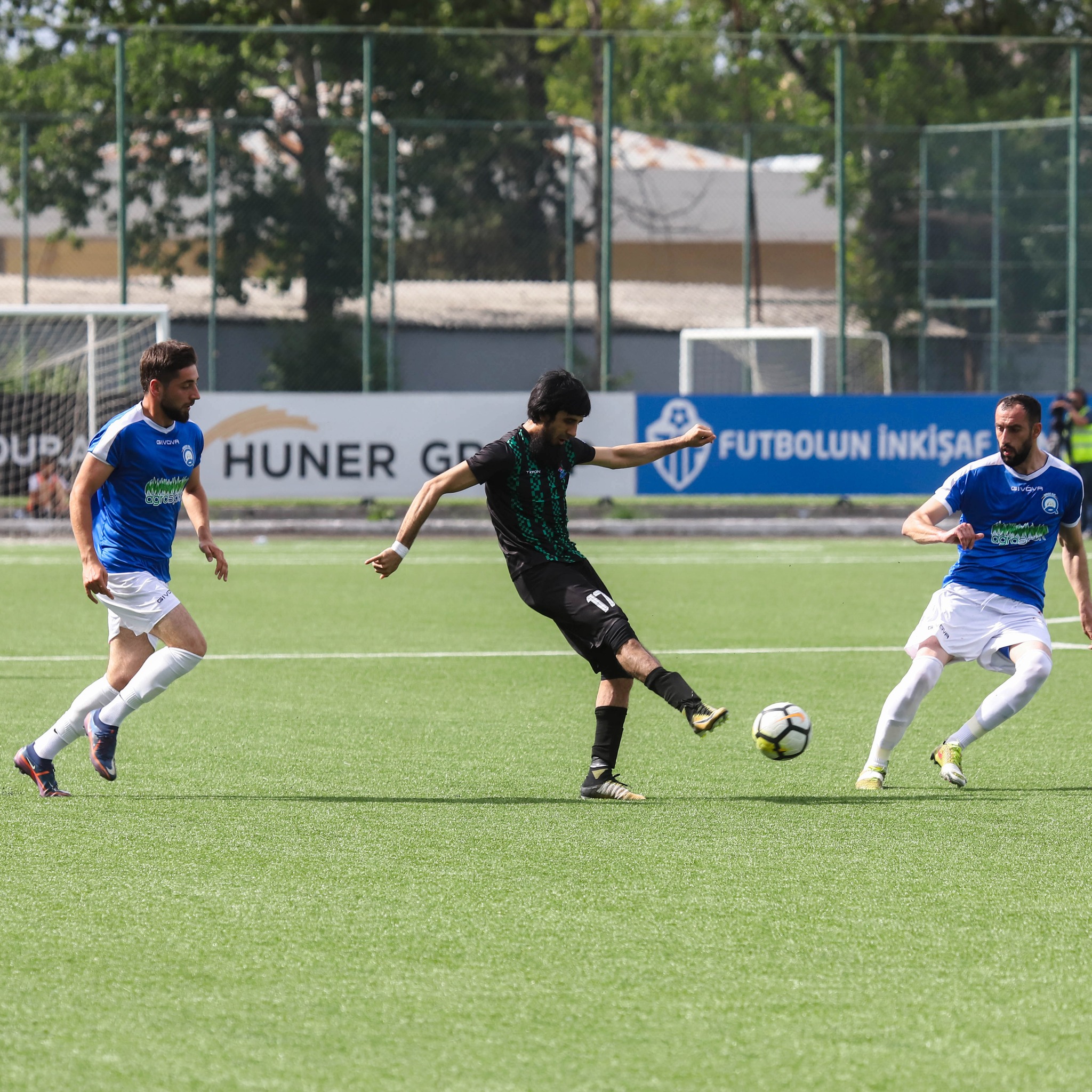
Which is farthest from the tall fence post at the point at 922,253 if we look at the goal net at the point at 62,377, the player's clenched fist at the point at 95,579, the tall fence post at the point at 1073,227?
the player's clenched fist at the point at 95,579

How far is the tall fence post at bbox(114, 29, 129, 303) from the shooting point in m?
26.4

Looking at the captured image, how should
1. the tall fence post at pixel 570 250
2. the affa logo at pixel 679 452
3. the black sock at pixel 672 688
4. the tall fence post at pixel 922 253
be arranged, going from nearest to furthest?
the black sock at pixel 672 688 < the affa logo at pixel 679 452 < the tall fence post at pixel 570 250 < the tall fence post at pixel 922 253

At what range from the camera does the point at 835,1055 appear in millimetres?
3879

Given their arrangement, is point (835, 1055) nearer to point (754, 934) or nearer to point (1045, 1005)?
point (1045, 1005)

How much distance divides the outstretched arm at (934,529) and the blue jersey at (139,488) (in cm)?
302

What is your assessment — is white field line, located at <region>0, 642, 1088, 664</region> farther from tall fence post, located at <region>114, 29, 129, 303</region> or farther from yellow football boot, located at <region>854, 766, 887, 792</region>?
tall fence post, located at <region>114, 29, 129, 303</region>

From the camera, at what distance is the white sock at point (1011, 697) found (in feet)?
23.9

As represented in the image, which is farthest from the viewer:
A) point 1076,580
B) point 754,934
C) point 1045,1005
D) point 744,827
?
point 1076,580

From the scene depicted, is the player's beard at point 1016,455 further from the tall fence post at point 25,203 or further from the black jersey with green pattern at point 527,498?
the tall fence post at point 25,203

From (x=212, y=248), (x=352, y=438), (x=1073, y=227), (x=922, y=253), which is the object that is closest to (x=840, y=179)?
(x=1073, y=227)

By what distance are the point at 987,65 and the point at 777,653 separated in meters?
21.0

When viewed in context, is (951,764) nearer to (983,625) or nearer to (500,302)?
(983,625)

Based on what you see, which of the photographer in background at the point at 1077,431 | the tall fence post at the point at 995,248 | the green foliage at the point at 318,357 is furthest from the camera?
the tall fence post at the point at 995,248

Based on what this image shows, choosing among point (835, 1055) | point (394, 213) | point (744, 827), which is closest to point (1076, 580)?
point (744, 827)
